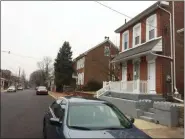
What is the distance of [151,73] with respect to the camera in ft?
63.3

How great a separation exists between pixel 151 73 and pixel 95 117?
1349 cm

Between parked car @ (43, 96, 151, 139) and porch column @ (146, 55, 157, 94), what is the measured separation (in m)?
12.0

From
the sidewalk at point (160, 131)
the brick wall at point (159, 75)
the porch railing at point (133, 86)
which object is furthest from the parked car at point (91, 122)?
the brick wall at point (159, 75)

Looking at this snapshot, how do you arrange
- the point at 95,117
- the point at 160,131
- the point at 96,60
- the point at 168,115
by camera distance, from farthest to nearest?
1. the point at 96,60
2. the point at 168,115
3. the point at 160,131
4. the point at 95,117

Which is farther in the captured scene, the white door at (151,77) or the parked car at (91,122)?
the white door at (151,77)

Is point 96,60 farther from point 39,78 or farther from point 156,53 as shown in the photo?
point 39,78

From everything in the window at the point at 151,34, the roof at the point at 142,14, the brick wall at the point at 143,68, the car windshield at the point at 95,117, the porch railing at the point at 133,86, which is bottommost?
the car windshield at the point at 95,117

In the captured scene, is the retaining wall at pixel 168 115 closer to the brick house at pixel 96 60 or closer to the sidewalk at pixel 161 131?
the sidewalk at pixel 161 131

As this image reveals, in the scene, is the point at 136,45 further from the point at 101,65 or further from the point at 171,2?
the point at 101,65

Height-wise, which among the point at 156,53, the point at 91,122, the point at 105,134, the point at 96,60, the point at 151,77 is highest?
Answer: the point at 96,60

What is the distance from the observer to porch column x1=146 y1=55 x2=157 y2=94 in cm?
1872

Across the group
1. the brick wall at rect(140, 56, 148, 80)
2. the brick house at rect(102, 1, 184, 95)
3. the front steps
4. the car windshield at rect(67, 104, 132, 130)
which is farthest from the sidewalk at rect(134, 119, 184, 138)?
the brick wall at rect(140, 56, 148, 80)

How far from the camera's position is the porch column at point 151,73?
61.4 ft

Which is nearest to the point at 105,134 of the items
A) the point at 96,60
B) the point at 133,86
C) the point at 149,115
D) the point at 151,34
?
the point at 149,115
